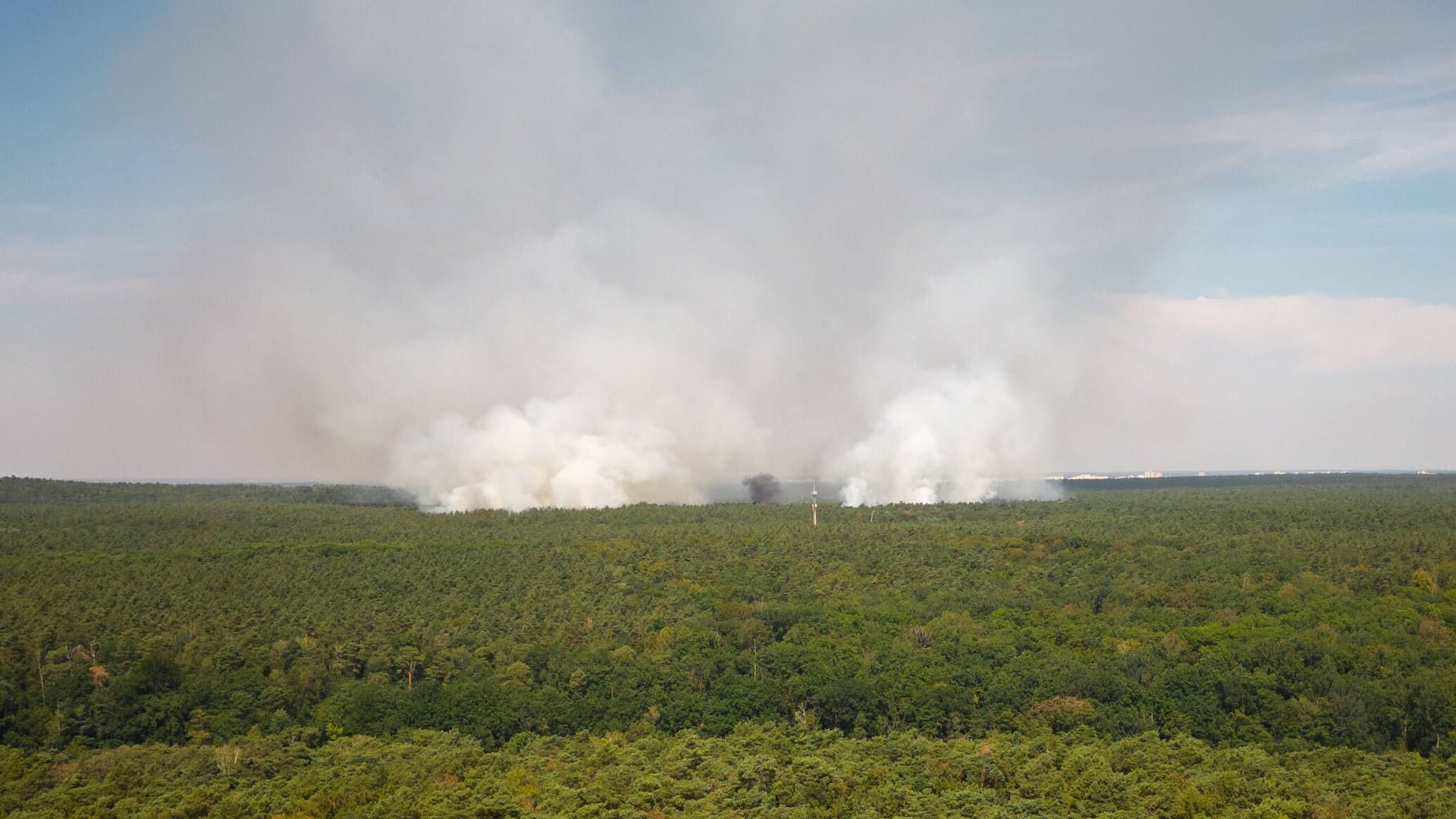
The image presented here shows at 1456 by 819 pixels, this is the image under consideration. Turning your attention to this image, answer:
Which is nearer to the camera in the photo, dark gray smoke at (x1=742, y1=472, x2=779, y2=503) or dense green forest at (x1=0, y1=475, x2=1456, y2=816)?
dense green forest at (x1=0, y1=475, x2=1456, y2=816)

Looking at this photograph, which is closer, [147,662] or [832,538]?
→ [147,662]

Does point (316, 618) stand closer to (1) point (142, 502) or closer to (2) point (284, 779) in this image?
(2) point (284, 779)

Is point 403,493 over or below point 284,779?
over

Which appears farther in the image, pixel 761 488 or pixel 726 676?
pixel 761 488

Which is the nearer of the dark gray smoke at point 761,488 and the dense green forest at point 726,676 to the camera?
the dense green forest at point 726,676

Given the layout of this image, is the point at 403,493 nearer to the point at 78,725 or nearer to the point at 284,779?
the point at 78,725

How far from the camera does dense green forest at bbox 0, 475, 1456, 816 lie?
4672 centimetres

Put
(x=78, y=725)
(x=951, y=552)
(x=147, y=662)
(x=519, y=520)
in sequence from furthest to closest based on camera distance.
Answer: (x=519, y=520)
(x=951, y=552)
(x=147, y=662)
(x=78, y=725)

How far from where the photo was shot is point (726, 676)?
63781 millimetres

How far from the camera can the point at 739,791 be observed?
46.7 metres

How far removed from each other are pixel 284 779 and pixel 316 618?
86.6 ft

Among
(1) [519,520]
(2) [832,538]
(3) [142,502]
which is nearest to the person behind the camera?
(2) [832,538]

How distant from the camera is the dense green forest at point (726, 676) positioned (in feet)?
153

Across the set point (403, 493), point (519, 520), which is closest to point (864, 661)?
point (519, 520)
